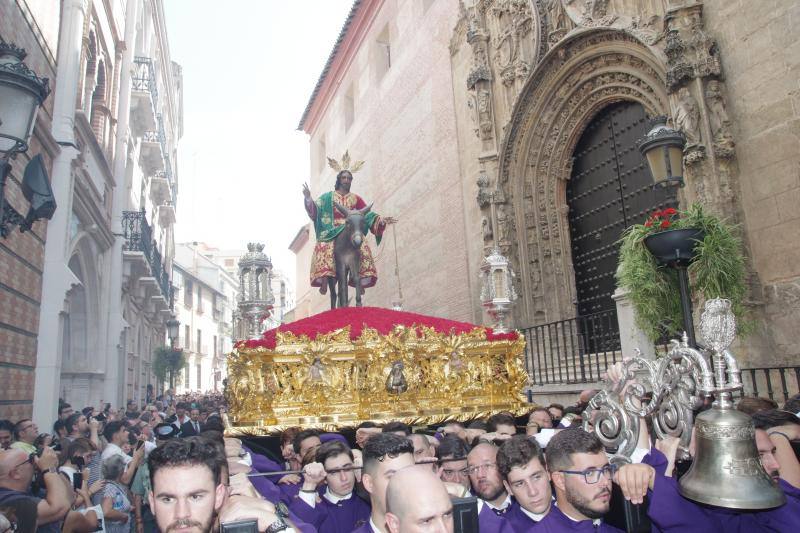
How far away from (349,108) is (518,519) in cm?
2278

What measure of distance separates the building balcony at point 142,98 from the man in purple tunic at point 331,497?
16.9 metres

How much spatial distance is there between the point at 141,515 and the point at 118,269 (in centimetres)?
1018

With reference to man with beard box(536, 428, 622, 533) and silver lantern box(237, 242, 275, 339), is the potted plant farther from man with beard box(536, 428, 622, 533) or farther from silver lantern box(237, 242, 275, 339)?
silver lantern box(237, 242, 275, 339)

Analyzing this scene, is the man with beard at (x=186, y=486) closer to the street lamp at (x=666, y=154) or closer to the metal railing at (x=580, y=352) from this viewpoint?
the street lamp at (x=666, y=154)

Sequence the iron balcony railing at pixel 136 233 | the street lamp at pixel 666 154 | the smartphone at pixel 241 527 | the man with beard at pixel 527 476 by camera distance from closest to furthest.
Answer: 1. the smartphone at pixel 241 527
2. the man with beard at pixel 527 476
3. the street lamp at pixel 666 154
4. the iron balcony railing at pixel 136 233

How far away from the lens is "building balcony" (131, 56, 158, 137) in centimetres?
1847

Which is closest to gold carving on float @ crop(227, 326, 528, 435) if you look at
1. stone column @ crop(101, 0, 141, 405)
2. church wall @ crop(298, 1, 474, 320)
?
church wall @ crop(298, 1, 474, 320)

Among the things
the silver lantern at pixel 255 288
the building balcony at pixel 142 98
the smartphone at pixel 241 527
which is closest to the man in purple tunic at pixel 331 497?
the smartphone at pixel 241 527

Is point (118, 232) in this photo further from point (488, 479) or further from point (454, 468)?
point (488, 479)

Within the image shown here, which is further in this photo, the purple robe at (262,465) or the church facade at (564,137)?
the church facade at (564,137)

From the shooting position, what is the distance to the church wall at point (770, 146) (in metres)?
7.10

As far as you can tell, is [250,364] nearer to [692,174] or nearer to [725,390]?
[725,390]

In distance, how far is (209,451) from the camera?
2572mm

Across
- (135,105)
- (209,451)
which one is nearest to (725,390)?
(209,451)
